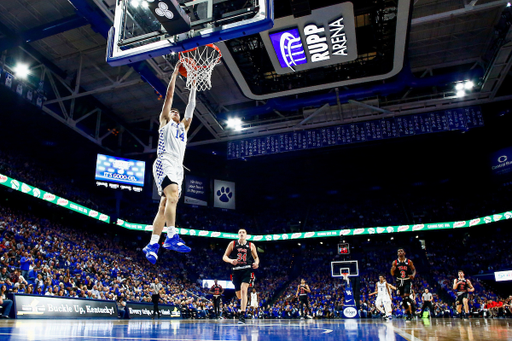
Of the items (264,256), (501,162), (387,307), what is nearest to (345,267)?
(387,307)

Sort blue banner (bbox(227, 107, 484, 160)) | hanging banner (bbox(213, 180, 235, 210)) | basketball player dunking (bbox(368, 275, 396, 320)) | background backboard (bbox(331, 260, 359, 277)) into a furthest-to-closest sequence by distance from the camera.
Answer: hanging banner (bbox(213, 180, 235, 210))
background backboard (bbox(331, 260, 359, 277))
blue banner (bbox(227, 107, 484, 160))
basketball player dunking (bbox(368, 275, 396, 320))

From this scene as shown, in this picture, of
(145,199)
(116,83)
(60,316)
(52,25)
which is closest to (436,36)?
(116,83)

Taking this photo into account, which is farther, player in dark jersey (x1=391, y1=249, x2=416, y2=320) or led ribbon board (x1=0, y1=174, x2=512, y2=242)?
led ribbon board (x1=0, y1=174, x2=512, y2=242)

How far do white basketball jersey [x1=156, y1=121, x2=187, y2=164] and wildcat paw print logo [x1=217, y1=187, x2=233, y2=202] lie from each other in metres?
25.3

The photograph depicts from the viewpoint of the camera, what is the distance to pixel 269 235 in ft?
115

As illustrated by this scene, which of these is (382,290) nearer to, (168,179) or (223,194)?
(168,179)

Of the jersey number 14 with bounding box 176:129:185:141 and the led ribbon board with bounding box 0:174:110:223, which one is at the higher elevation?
the led ribbon board with bounding box 0:174:110:223

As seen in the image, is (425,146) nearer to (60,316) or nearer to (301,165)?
(301,165)

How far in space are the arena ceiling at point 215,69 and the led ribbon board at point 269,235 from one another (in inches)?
165

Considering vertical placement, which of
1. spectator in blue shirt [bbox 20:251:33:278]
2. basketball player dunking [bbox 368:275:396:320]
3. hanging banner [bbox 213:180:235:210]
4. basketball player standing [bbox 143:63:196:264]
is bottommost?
basketball player dunking [bbox 368:275:396:320]

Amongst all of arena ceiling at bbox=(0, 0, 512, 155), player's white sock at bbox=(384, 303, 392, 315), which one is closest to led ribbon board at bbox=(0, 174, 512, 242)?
arena ceiling at bbox=(0, 0, 512, 155)

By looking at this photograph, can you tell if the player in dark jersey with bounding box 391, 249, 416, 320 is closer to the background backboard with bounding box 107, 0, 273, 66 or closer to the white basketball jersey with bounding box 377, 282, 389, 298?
the white basketball jersey with bounding box 377, 282, 389, 298

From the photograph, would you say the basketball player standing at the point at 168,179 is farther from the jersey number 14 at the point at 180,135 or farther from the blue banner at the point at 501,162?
the blue banner at the point at 501,162

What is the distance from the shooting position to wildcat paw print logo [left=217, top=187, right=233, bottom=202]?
3089 cm
